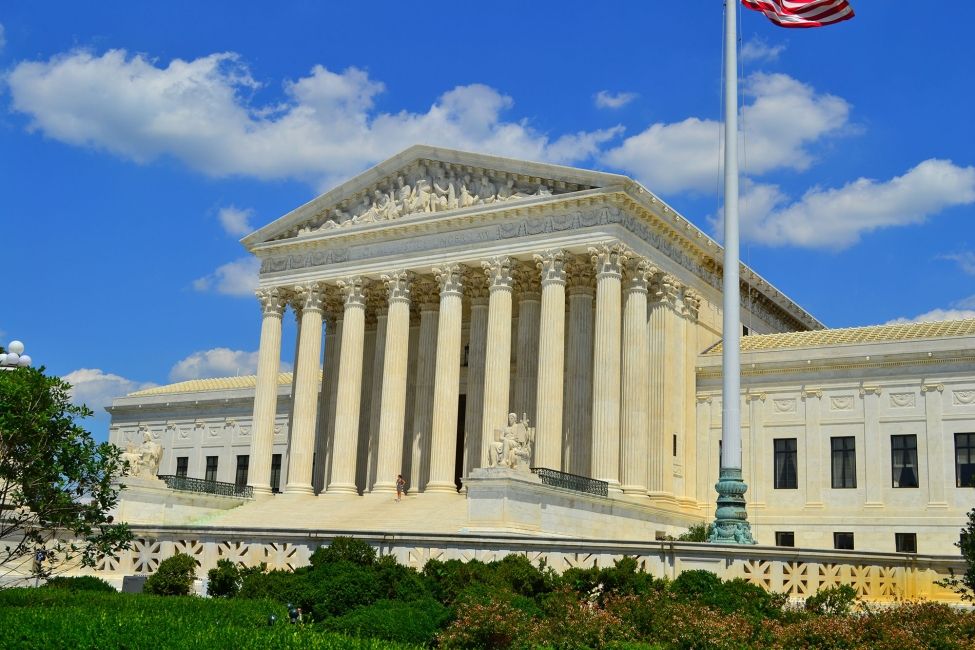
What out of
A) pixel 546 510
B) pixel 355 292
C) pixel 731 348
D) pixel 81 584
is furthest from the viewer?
pixel 355 292

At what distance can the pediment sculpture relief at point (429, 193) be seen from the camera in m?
50.3

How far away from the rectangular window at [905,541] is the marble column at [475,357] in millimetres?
18887

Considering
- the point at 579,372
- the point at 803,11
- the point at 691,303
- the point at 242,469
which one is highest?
the point at 803,11

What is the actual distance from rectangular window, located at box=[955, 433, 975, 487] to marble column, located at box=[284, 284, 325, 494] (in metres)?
29.3

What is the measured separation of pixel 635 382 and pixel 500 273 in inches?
308

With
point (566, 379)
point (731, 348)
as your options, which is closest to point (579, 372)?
point (566, 379)

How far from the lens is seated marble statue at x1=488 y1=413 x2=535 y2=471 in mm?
40312

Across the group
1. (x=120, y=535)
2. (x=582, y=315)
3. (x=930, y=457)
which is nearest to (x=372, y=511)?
(x=582, y=315)

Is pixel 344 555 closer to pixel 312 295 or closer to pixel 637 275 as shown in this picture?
pixel 637 275

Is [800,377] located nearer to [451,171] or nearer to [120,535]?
[451,171]

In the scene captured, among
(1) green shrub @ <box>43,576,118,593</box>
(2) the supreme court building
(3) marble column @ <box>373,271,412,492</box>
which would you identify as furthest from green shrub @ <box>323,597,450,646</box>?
(3) marble column @ <box>373,271,412,492</box>

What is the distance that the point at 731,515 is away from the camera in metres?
26.1

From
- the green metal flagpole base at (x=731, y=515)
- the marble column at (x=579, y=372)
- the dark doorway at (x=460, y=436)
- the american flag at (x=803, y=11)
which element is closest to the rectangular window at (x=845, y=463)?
the marble column at (x=579, y=372)

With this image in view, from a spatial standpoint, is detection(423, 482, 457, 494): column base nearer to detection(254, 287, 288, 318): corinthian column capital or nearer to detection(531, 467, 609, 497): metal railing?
detection(531, 467, 609, 497): metal railing
